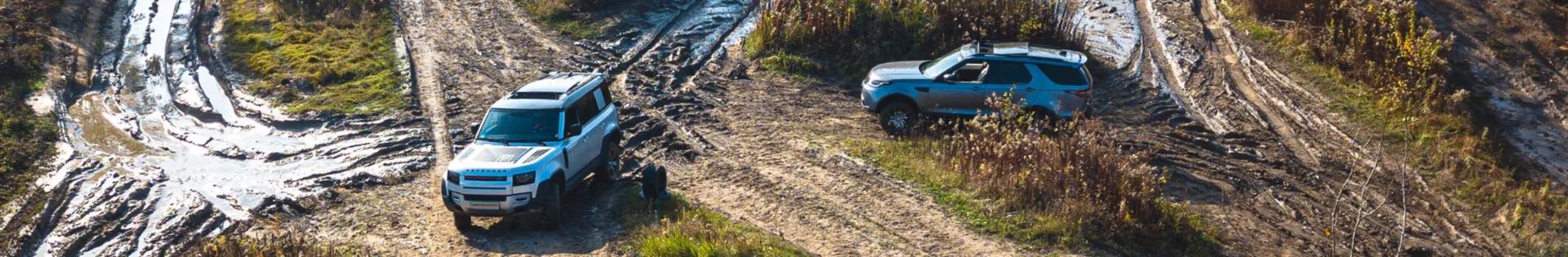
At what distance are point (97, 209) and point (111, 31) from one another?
1241 centimetres

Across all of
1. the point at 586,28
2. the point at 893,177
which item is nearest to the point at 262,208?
the point at 893,177

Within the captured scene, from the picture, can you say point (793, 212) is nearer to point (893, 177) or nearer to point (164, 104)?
point (893, 177)

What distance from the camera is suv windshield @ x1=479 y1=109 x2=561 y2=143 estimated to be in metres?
13.7

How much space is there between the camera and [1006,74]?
55.2ft

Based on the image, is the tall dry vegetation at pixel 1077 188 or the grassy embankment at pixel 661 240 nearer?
the grassy embankment at pixel 661 240

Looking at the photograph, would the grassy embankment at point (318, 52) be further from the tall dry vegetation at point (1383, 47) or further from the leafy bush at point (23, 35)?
the tall dry vegetation at point (1383, 47)

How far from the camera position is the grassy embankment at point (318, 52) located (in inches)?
758

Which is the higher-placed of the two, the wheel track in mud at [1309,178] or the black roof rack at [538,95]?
the black roof rack at [538,95]

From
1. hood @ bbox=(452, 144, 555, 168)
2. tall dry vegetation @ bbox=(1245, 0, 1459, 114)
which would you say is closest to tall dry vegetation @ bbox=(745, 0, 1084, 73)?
tall dry vegetation @ bbox=(1245, 0, 1459, 114)

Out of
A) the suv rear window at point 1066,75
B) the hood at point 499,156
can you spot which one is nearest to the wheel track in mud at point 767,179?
the hood at point 499,156

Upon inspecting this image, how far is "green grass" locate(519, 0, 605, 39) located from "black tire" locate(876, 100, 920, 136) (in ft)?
26.4

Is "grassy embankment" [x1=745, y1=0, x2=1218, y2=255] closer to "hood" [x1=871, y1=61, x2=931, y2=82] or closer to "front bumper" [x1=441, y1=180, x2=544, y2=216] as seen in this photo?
"hood" [x1=871, y1=61, x2=931, y2=82]

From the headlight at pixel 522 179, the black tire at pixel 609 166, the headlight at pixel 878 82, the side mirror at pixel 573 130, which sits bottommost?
the black tire at pixel 609 166

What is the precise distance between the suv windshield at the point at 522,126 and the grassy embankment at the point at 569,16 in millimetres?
9418
